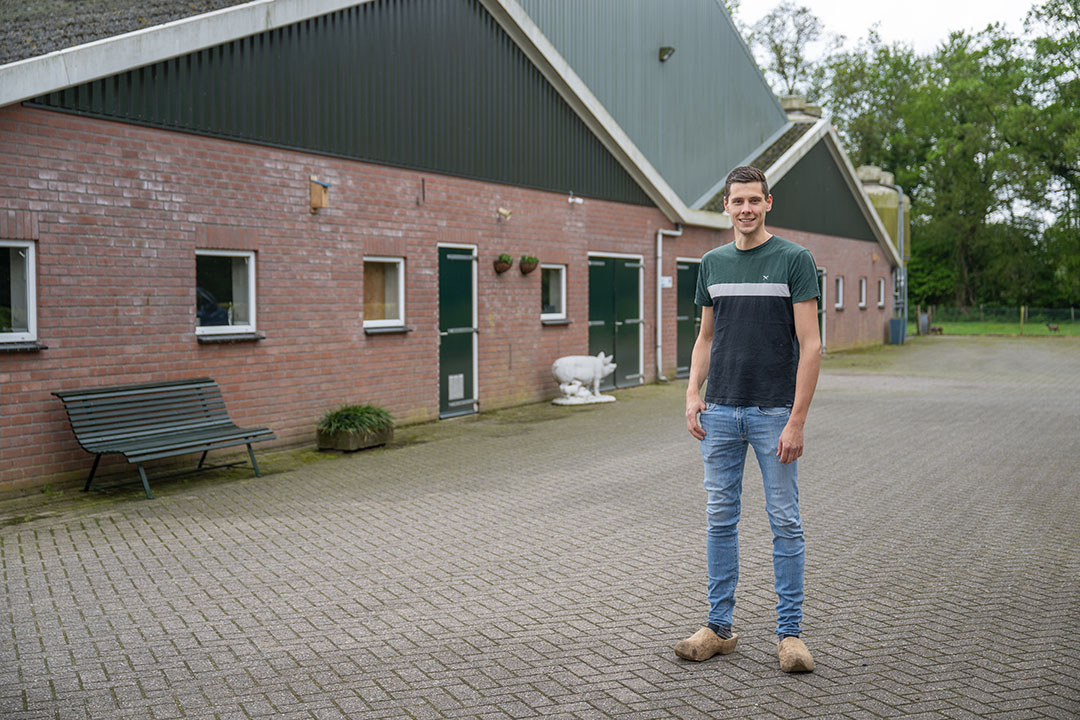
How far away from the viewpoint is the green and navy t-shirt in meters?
4.69

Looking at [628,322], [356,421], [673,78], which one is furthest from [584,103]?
[356,421]

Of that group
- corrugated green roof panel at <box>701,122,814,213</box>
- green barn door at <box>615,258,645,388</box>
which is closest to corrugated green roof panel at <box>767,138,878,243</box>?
corrugated green roof panel at <box>701,122,814,213</box>

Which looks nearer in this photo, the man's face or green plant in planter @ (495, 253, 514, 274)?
the man's face

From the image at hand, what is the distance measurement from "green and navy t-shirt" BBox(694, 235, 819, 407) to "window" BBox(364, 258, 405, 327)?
9.12 meters

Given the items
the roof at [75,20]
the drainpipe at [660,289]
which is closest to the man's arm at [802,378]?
the roof at [75,20]

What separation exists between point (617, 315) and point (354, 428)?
818 centimetres

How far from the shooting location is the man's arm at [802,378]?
15.0ft

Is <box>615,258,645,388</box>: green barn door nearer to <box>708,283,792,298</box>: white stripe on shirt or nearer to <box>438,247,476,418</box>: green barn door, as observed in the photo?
<box>438,247,476,418</box>: green barn door

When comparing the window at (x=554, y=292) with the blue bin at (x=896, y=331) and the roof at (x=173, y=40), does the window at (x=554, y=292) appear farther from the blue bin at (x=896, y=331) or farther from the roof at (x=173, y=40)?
the blue bin at (x=896, y=331)

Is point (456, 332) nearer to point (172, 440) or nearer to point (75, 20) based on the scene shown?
point (172, 440)

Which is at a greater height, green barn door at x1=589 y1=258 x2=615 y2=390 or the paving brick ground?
green barn door at x1=589 y1=258 x2=615 y2=390

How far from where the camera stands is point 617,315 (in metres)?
19.0

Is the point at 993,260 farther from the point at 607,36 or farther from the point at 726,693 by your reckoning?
the point at 726,693

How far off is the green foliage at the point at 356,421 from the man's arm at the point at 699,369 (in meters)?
7.24
